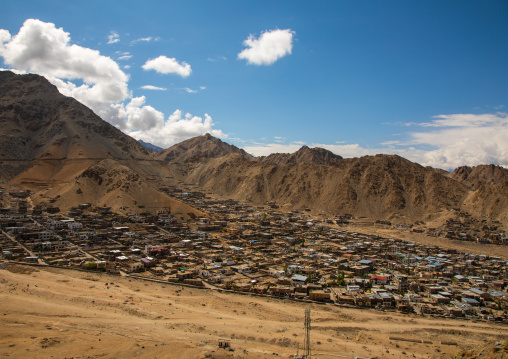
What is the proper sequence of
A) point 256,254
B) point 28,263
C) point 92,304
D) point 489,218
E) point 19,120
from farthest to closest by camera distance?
point 19,120 < point 489,218 < point 256,254 < point 28,263 < point 92,304

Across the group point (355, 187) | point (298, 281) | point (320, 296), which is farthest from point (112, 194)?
point (355, 187)

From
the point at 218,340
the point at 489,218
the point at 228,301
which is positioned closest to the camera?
the point at 218,340

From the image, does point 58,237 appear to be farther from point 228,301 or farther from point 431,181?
point 431,181

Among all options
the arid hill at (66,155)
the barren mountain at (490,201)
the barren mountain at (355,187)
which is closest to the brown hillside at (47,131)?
the arid hill at (66,155)

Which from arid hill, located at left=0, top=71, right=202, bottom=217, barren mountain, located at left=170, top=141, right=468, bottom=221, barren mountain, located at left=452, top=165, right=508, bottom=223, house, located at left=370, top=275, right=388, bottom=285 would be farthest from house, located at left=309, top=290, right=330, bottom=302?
barren mountain, located at left=452, top=165, right=508, bottom=223

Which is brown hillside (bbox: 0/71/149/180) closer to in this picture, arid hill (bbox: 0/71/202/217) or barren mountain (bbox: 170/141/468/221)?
arid hill (bbox: 0/71/202/217)

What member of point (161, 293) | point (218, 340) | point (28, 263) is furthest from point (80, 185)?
point (218, 340)

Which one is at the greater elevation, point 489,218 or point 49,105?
point 49,105
